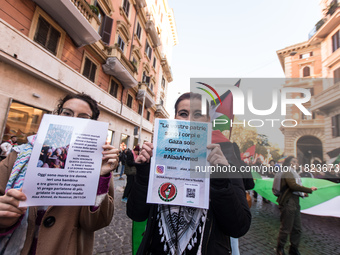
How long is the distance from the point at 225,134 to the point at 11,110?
843 centimetres

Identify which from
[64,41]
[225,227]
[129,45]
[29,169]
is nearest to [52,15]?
[64,41]

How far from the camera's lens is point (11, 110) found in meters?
6.71

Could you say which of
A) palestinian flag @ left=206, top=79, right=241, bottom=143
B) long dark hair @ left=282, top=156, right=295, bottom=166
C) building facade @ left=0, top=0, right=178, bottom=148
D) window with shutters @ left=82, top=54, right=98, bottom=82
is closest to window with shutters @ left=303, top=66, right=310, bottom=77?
palestinian flag @ left=206, top=79, right=241, bottom=143

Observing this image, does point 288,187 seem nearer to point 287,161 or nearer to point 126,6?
point 287,161

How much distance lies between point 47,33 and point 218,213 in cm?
1038

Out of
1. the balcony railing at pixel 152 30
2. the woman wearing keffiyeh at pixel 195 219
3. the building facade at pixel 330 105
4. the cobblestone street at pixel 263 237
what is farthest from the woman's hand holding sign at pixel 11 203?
the balcony railing at pixel 152 30

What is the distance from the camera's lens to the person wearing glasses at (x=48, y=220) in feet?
3.89

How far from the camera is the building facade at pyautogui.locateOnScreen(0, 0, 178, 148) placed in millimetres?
6555

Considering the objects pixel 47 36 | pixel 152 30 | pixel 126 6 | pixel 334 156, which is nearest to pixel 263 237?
pixel 334 156

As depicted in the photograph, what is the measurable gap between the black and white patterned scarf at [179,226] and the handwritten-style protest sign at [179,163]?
0.48 feet

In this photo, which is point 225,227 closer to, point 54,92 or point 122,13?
point 54,92

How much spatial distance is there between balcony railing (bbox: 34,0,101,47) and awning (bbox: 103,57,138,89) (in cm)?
246

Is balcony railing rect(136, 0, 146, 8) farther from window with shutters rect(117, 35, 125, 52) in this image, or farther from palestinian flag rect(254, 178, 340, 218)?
palestinian flag rect(254, 178, 340, 218)

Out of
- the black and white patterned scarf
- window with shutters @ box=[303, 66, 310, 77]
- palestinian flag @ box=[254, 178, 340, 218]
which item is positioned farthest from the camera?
palestinian flag @ box=[254, 178, 340, 218]
